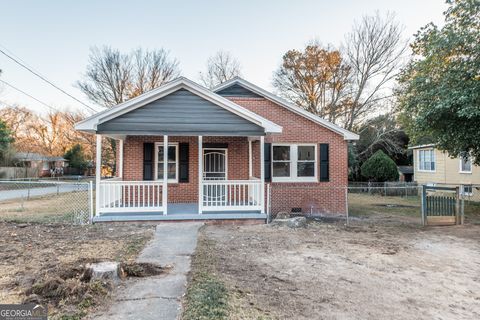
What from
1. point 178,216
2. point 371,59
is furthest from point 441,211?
point 371,59

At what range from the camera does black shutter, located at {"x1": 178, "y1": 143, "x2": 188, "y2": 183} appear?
11.7 m

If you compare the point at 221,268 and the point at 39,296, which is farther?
the point at 221,268

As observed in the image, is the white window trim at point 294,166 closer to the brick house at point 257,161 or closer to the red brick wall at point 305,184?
the brick house at point 257,161

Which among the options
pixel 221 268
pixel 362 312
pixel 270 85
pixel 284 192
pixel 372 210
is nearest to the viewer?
pixel 362 312

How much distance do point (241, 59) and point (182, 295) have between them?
1172 inches

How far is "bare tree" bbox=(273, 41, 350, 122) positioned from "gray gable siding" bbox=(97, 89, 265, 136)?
1936cm

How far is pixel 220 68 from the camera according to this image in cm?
3138

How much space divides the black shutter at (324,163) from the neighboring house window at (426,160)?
1350 cm

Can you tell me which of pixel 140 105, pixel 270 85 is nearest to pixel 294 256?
pixel 140 105

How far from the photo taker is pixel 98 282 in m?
4.19

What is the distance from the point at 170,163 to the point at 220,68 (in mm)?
21829

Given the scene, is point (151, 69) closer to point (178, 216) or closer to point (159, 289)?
point (178, 216)

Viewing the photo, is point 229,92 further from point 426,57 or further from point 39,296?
point 39,296

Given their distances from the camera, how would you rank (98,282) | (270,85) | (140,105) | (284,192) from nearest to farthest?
(98,282) → (140,105) → (284,192) → (270,85)
